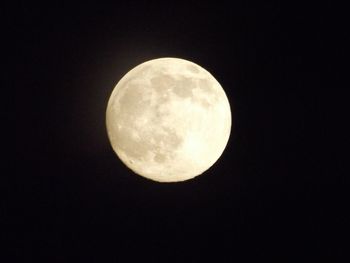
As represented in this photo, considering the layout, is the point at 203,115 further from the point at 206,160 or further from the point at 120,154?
the point at 120,154

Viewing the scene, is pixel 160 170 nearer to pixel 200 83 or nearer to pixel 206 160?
pixel 206 160

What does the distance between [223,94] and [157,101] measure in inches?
29.8

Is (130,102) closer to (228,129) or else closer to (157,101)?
(157,101)

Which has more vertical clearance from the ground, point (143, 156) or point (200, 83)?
point (200, 83)

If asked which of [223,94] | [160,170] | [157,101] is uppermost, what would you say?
[223,94]

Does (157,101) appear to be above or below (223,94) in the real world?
below

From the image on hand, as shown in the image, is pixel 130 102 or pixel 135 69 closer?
pixel 130 102

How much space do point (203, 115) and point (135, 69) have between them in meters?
0.85

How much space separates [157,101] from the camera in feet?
15.7

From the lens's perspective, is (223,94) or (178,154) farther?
(223,94)

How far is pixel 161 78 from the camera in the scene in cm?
491

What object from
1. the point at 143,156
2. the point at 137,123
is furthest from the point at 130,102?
the point at 143,156

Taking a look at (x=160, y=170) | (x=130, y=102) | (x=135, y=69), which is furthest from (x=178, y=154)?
(x=135, y=69)

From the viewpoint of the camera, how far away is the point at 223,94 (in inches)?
205
